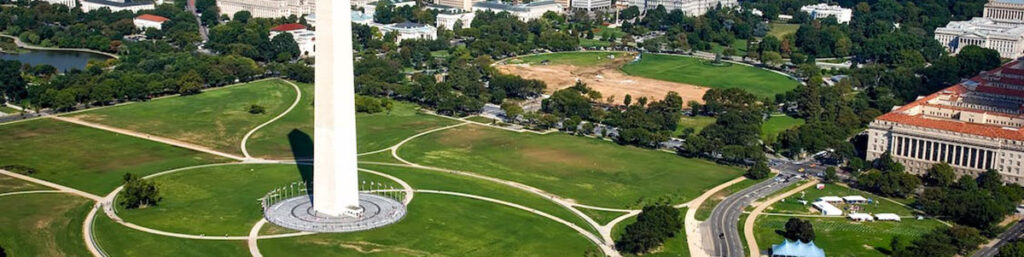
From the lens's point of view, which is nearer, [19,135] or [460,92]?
[19,135]

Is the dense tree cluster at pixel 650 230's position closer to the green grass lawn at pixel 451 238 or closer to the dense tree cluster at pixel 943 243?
the green grass lawn at pixel 451 238

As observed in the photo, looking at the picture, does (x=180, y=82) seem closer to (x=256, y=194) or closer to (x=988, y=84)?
(x=256, y=194)

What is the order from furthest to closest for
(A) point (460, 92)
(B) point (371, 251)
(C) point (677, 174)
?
(A) point (460, 92) → (C) point (677, 174) → (B) point (371, 251)

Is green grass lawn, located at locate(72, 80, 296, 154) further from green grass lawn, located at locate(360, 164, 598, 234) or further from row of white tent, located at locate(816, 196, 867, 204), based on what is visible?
row of white tent, located at locate(816, 196, 867, 204)

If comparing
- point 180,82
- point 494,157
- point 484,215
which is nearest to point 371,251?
point 484,215

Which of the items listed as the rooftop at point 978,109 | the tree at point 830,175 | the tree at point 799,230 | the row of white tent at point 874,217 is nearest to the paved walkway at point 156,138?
the tree at point 799,230

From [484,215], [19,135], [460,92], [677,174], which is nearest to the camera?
[484,215]
